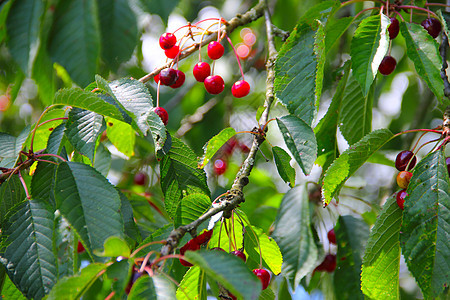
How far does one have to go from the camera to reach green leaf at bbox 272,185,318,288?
1.50m

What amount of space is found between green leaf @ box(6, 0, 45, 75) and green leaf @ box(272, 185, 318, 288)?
98 cm

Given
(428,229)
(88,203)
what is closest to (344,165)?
(428,229)

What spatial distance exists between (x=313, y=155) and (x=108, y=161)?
0.98 meters

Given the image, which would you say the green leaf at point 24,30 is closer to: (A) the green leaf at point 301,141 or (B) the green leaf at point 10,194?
(B) the green leaf at point 10,194

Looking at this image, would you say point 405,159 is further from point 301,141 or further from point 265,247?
point 265,247

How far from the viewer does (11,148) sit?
120 centimetres

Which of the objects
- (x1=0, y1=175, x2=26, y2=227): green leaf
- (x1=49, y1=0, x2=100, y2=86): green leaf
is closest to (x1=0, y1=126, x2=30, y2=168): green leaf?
(x1=0, y1=175, x2=26, y2=227): green leaf

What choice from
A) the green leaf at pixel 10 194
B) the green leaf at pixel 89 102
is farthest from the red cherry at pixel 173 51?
the green leaf at pixel 10 194

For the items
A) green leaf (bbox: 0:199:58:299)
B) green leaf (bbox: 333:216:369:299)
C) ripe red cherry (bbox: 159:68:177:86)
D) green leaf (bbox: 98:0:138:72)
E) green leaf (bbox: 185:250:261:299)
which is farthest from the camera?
green leaf (bbox: 333:216:369:299)

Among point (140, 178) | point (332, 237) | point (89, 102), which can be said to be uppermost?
point (89, 102)

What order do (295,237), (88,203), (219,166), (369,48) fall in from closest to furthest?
(88,203), (369,48), (295,237), (219,166)

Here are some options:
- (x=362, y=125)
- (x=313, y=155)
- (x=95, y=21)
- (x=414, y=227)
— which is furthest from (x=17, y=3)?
(x=414, y=227)

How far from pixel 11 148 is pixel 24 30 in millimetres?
435

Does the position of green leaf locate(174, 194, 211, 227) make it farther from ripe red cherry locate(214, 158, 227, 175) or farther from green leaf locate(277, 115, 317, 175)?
ripe red cherry locate(214, 158, 227, 175)
